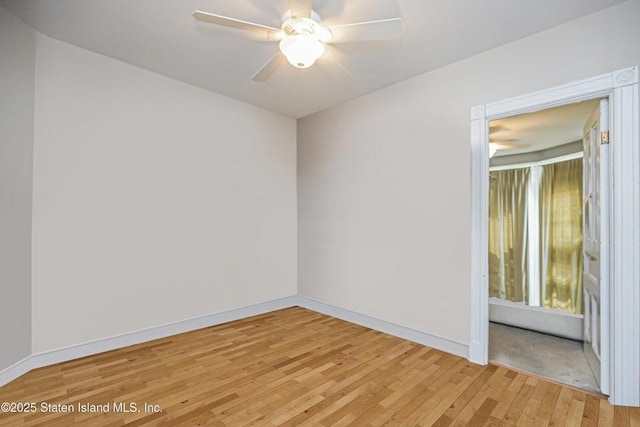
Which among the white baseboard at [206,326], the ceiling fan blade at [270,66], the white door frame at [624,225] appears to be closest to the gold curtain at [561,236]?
the white door frame at [624,225]

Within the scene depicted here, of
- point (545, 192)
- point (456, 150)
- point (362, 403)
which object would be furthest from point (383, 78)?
point (545, 192)

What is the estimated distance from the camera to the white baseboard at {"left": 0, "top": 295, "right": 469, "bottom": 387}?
2309 mm

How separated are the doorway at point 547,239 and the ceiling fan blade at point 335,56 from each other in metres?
1.59

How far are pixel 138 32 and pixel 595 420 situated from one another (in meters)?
4.07

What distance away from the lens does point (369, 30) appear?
1.83m

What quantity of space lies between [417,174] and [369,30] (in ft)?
4.89

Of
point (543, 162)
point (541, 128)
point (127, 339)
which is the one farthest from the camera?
point (543, 162)

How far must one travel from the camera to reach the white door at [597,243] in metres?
1.99

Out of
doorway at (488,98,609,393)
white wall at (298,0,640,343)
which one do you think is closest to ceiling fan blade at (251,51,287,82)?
white wall at (298,0,640,343)

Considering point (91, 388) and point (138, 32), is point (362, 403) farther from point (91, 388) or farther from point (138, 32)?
point (138, 32)

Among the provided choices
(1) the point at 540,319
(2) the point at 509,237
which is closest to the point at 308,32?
(1) the point at 540,319

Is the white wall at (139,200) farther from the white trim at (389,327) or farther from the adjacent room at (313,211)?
the white trim at (389,327)

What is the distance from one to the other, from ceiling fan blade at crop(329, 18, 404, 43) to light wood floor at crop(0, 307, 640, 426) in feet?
7.68

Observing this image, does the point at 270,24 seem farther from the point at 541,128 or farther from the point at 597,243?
the point at 541,128
